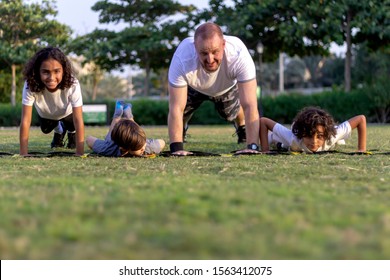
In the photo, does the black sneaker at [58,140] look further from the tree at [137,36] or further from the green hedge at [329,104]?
the tree at [137,36]

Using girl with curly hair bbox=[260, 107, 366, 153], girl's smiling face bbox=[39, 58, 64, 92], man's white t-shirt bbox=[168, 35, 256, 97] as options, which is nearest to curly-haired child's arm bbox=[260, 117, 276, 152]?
girl with curly hair bbox=[260, 107, 366, 153]

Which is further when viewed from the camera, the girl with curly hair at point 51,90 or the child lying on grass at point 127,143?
the girl with curly hair at point 51,90

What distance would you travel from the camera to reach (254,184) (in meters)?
3.75

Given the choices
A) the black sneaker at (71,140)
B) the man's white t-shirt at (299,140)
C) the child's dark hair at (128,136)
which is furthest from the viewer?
the black sneaker at (71,140)

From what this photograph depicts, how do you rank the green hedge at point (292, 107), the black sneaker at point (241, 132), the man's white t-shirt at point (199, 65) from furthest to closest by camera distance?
the green hedge at point (292, 107) < the black sneaker at point (241, 132) < the man's white t-shirt at point (199, 65)

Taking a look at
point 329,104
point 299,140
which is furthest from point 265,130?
point 329,104

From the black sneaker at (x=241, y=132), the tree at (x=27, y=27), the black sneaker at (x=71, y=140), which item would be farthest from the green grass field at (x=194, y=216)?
the tree at (x=27, y=27)

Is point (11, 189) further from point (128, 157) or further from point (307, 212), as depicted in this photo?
point (128, 157)

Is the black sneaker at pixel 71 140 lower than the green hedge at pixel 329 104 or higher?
lower

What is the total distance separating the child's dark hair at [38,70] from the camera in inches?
266

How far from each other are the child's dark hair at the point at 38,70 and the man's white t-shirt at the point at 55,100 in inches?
3.5

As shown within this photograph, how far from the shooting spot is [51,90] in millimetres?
7047

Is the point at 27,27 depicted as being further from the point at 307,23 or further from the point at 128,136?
the point at 128,136
